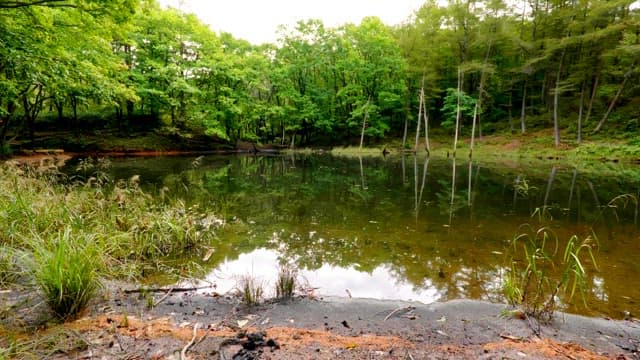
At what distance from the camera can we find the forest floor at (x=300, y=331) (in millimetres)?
2207

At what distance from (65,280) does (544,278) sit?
4.35m

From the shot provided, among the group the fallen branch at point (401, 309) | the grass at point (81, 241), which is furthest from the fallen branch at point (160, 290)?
the fallen branch at point (401, 309)

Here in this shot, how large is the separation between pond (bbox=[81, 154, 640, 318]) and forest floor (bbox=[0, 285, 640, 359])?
68 cm

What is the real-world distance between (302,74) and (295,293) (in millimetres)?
35827

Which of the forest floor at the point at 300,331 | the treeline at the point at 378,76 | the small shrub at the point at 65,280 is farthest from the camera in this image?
the treeline at the point at 378,76

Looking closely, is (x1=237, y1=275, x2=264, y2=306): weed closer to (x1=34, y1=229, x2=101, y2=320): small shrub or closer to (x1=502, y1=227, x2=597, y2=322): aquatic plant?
(x1=34, y1=229, x2=101, y2=320): small shrub

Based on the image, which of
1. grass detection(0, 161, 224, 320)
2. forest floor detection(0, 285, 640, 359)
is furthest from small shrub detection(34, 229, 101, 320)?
forest floor detection(0, 285, 640, 359)

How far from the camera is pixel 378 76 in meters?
32.6

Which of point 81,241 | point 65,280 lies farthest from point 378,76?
point 65,280

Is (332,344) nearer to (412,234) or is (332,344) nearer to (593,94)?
(412,234)

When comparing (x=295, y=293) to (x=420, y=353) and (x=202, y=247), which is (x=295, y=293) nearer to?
(x=420, y=353)

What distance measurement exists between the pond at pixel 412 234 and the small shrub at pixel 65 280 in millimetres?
1474

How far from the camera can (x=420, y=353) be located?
2270 millimetres

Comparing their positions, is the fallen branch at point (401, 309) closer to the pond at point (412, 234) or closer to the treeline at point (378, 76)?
the pond at point (412, 234)
